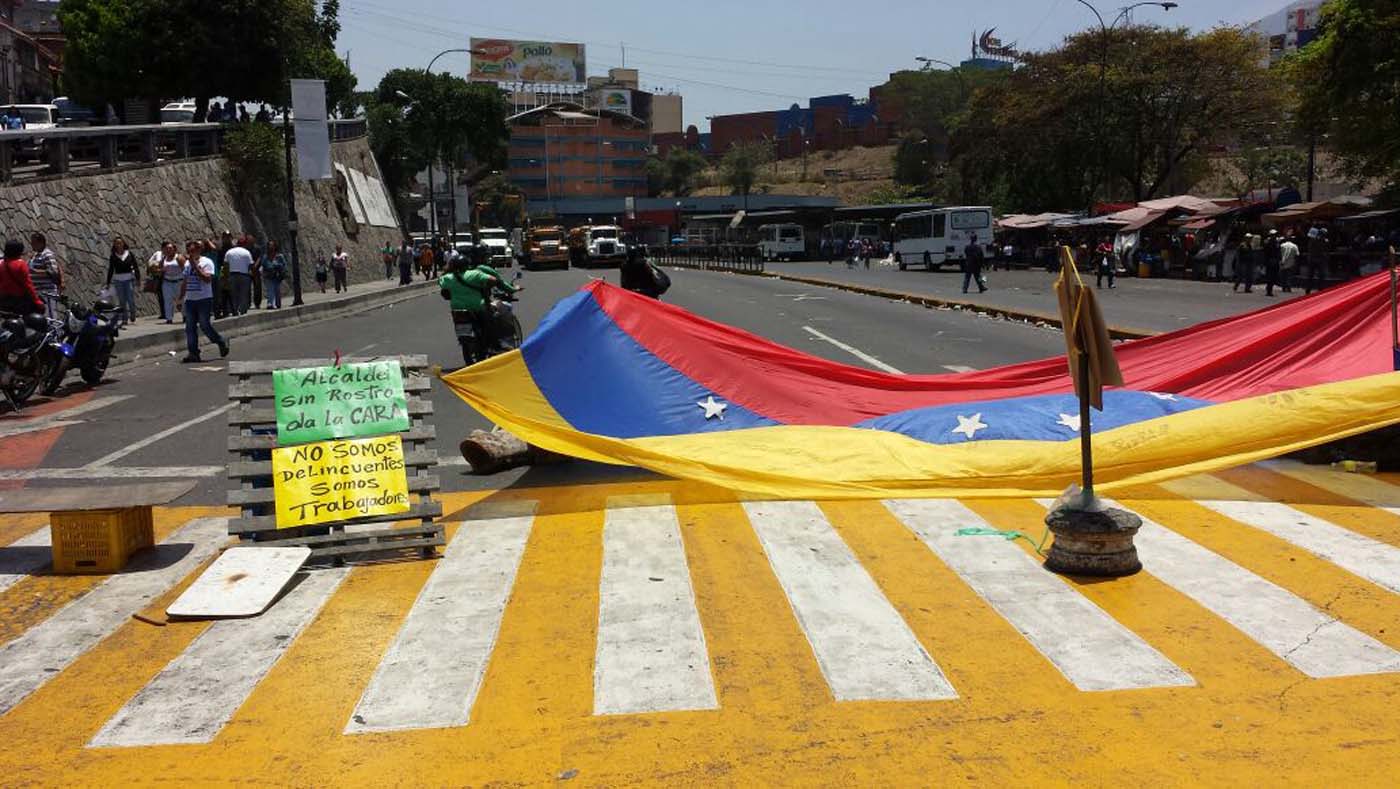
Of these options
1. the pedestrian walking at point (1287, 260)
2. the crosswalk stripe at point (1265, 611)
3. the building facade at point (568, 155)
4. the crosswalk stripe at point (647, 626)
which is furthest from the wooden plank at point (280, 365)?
the building facade at point (568, 155)

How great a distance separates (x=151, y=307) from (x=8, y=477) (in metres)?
20.1

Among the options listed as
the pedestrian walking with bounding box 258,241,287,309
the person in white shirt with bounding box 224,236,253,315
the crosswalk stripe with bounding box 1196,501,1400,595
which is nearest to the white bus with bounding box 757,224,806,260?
the pedestrian walking with bounding box 258,241,287,309

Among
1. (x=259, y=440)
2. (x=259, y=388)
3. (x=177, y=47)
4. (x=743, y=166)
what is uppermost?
(x=743, y=166)

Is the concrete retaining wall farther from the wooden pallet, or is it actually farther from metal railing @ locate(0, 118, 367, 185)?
the wooden pallet

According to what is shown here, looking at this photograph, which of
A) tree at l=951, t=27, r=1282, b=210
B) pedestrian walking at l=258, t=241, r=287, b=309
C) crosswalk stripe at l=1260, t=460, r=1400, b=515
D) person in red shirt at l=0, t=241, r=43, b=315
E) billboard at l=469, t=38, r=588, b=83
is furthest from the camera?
billboard at l=469, t=38, r=588, b=83

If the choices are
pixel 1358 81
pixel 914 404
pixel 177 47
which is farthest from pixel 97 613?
pixel 177 47

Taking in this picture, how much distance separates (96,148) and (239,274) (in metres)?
6.55

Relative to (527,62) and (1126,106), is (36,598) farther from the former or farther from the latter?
(527,62)

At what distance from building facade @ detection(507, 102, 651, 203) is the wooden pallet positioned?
458ft

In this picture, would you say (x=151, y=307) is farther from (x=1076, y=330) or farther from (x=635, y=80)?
(x=635, y=80)

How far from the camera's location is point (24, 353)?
1346cm

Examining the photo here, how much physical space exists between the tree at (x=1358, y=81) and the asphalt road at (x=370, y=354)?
754 inches

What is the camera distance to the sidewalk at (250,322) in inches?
782

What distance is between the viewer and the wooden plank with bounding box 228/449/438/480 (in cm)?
698
